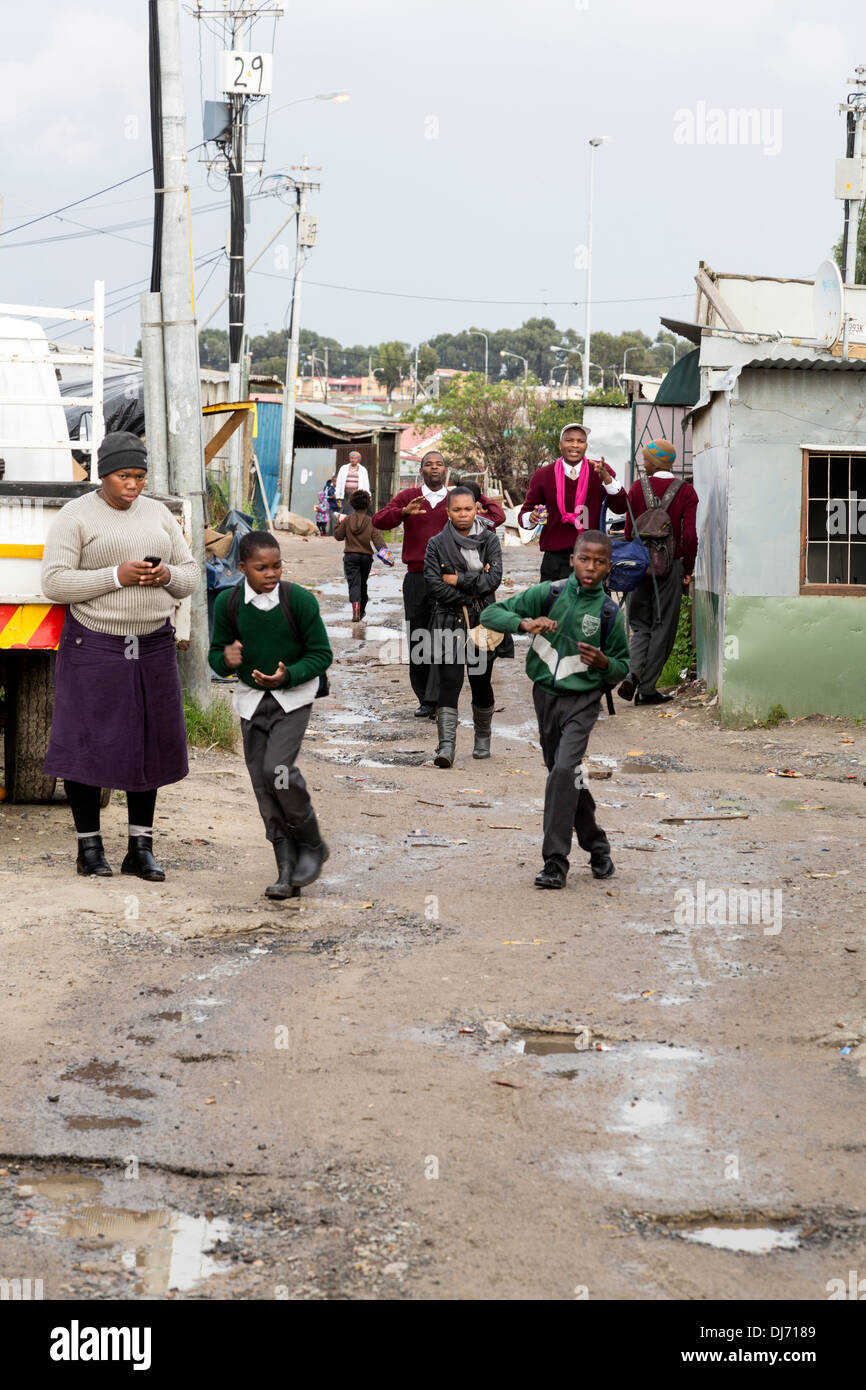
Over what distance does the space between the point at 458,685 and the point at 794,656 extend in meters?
3.17

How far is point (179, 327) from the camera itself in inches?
405

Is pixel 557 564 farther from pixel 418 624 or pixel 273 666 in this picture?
pixel 273 666

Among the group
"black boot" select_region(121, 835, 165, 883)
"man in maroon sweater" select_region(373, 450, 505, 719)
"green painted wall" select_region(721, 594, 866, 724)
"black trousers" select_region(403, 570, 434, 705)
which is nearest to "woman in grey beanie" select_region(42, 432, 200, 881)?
"black boot" select_region(121, 835, 165, 883)

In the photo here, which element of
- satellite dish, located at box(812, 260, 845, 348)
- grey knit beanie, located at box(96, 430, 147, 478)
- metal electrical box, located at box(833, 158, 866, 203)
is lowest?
grey knit beanie, located at box(96, 430, 147, 478)

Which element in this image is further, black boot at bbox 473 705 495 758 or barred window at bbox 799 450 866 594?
barred window at bbox 799 450 866 594

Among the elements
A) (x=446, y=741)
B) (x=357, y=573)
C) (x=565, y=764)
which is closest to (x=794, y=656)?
(x=446, y=741)

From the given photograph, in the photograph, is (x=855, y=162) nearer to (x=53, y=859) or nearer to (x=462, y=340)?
(x=53, y=859)

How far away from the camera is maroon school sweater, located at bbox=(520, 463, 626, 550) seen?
11508 mm

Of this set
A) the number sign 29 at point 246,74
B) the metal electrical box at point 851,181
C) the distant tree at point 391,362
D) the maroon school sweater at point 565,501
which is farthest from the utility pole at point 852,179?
the distant tree at point 391,362

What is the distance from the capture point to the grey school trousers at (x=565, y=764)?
715 centimetres

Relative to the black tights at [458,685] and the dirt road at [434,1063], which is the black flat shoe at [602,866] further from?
the black tights at [458,685]

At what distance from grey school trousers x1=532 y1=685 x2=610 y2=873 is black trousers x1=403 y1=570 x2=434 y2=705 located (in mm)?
4103

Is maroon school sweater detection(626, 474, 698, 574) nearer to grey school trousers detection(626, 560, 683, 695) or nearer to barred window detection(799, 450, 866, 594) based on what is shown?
grey school trousers detection(626, 560, 683, 695)

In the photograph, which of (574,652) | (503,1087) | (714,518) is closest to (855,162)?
(714,518)
